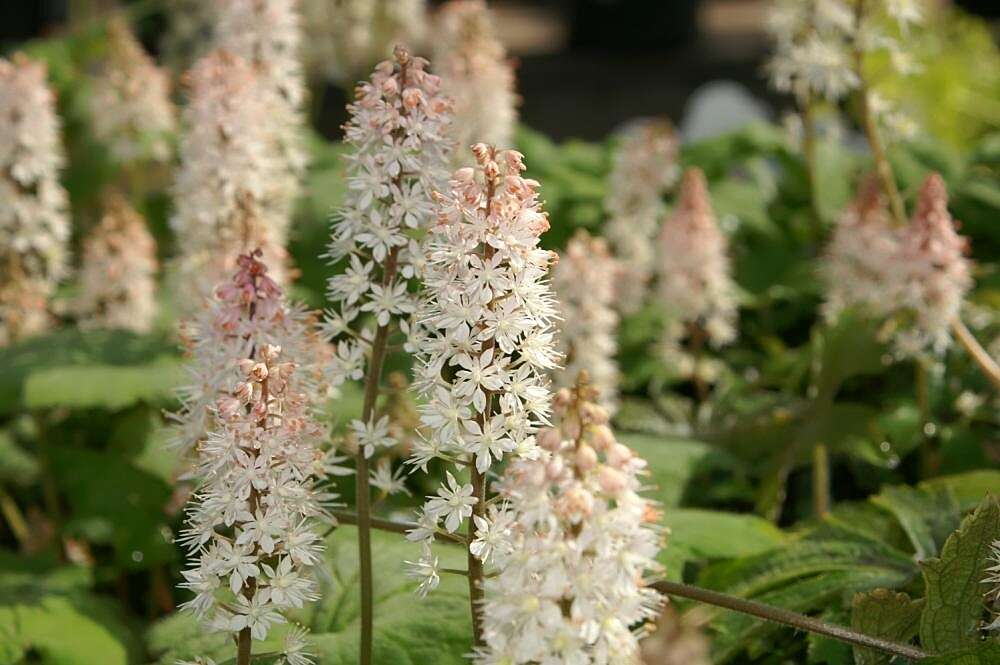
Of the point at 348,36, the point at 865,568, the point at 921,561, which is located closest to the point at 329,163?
the point at 348,36

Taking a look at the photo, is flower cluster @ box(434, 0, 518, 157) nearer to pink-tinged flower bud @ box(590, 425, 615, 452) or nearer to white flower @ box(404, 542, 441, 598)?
white flower @ box(404, 542, 441, 598)

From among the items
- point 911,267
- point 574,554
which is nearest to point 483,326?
point 574,554

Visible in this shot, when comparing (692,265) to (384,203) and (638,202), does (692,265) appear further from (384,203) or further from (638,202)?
(384,203)

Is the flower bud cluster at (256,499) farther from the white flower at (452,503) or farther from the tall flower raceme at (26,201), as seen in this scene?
the tall flower raceme at (26,201)

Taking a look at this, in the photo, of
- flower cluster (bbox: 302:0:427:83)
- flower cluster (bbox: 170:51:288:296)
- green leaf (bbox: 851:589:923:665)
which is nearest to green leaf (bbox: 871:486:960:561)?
green leaf (bbox: 851:589:923:665)

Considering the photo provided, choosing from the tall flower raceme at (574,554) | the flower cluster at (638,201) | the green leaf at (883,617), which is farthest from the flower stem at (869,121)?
the tall flower raceme at (574,554)

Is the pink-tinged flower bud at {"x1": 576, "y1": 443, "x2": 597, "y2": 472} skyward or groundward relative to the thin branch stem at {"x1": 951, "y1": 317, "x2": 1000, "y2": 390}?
skyward

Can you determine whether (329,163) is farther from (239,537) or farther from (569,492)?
(569,492)
